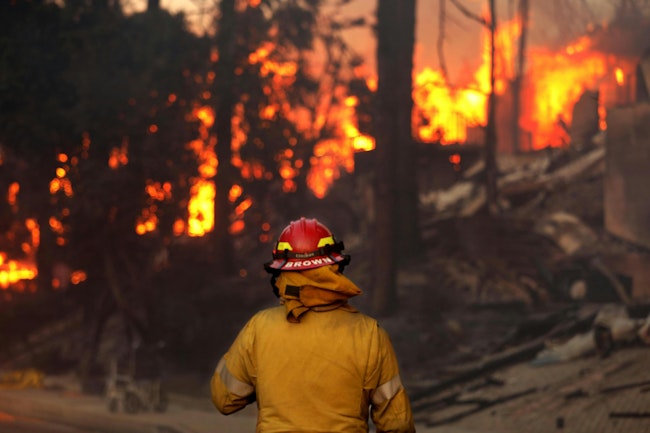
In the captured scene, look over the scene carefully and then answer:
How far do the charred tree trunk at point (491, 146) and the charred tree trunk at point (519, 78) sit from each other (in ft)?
1.57

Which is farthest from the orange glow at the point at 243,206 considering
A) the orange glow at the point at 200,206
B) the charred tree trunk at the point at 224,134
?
the orange glow at the point at 200,206

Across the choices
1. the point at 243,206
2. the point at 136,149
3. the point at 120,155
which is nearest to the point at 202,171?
the point at 243,206

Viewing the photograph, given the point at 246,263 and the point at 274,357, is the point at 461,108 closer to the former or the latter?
the point at 246,263

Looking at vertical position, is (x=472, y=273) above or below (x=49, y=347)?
above

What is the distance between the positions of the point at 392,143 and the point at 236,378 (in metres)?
13.1

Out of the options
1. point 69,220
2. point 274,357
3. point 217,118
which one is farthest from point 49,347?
point 274,357

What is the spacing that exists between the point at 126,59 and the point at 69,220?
9.27 feet

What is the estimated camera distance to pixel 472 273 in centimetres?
1658

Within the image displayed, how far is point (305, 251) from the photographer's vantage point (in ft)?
13.5

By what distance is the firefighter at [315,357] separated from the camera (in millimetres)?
4020

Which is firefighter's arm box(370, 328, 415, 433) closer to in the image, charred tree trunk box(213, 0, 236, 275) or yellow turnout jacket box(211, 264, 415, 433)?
yellow turnout jacket box(211, 264, 415, 433)

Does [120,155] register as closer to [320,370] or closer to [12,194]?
[12,194]

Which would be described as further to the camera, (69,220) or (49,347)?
(49,347)

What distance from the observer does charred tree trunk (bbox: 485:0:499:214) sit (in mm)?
17750
